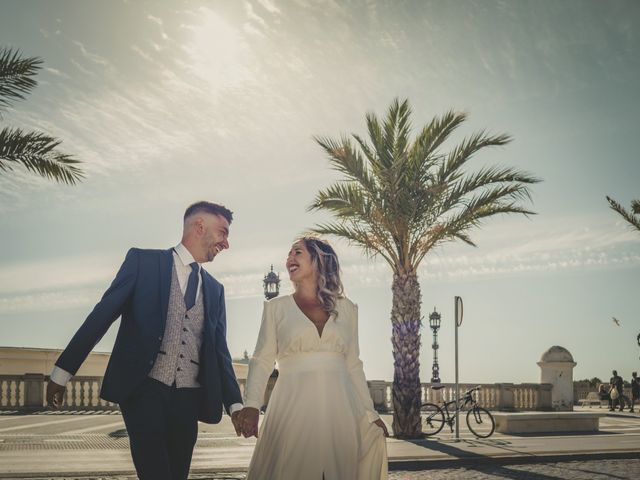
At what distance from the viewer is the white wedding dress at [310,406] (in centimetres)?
482

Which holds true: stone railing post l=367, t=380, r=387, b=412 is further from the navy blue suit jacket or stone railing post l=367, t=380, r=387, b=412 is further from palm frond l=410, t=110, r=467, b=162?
the navy blue suit jacket

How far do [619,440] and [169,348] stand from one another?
13179mm

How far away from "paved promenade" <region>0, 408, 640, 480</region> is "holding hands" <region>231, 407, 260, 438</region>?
5.64m

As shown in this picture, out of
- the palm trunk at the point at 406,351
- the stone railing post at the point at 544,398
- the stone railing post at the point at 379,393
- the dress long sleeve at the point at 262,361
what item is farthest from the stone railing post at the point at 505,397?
the dress long sleeve at the point at 262,361

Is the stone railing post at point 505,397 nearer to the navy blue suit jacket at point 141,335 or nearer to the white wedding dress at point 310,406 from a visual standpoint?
the white wedding dress at point 310,406

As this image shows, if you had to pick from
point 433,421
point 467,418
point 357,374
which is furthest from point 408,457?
point 433,421

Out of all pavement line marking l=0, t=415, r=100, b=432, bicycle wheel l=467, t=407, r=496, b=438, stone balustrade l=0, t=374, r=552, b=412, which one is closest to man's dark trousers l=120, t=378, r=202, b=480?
bicycle wheel l=467, t=407, r=496, b=438

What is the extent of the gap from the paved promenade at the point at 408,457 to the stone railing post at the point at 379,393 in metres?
10.4

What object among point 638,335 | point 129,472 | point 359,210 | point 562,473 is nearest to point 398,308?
point 359,210

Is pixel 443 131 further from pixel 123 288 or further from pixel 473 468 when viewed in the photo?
pixel 123 288

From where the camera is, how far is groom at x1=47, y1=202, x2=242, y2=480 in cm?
431

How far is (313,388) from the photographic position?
4.88 meters

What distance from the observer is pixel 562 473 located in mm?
10977

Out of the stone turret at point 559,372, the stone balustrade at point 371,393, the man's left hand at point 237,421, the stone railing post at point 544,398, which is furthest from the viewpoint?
the stone turret at point 559,372
